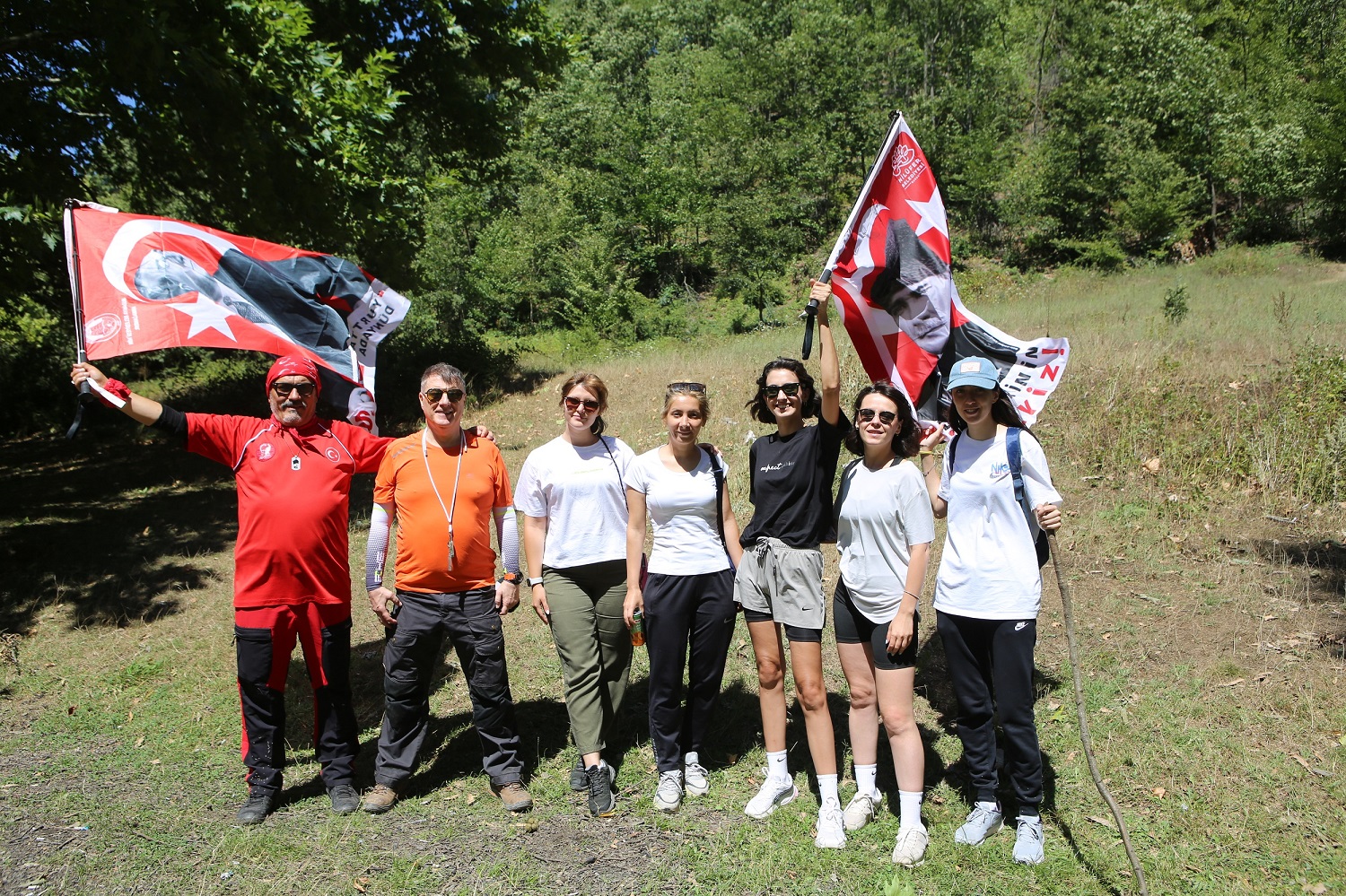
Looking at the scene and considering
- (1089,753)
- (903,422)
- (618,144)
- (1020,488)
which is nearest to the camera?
(1089,753)

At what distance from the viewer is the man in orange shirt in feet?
15.9

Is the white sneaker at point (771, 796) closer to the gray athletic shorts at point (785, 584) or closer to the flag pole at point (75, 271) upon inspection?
the gray athletic shorts at point (785, 584)

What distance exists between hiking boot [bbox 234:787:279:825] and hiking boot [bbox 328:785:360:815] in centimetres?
30

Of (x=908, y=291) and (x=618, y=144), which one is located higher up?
(x=618, y=144)

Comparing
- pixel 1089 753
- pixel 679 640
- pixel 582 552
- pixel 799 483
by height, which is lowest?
pixel 1089 753

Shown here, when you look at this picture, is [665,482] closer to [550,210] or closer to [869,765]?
[869,765]

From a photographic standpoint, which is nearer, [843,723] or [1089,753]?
[1089,753]

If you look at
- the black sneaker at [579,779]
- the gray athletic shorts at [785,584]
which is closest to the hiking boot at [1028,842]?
the gray athletic shorts at [785,584]

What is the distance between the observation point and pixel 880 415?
4.33 m

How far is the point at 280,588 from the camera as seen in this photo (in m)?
4.76

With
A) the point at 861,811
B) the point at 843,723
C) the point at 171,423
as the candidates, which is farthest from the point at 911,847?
the point at 171,423

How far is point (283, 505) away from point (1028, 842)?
4094 millimetres

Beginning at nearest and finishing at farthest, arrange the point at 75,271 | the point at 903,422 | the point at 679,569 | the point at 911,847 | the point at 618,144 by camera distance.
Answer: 1. the point at 911,847
2. the point at 903,422
3. the point at 679,569
4. the point at 75,271
5. the point at 618,144

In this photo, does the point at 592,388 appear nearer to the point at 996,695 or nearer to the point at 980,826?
the point at 996,695
